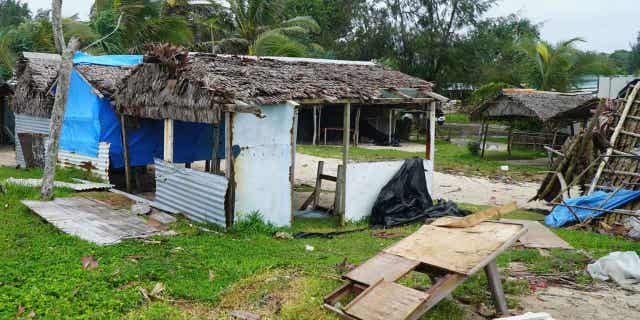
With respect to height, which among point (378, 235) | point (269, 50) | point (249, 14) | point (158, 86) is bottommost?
point (378, 235)

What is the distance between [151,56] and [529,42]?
2195 centimetres

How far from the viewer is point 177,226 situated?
28.9 feet

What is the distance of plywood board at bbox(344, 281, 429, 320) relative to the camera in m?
4.52

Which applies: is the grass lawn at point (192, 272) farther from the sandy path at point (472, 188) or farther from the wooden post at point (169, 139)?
the sandy path at point (472, 188)

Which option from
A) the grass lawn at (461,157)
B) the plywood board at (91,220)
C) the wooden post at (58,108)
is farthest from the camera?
the grass lawn at (461,157)

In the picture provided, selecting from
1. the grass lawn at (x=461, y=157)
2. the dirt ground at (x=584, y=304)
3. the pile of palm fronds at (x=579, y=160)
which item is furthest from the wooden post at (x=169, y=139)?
the grass lawn at (x=461, y=157)

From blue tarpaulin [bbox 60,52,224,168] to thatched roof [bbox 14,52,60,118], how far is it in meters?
1.18

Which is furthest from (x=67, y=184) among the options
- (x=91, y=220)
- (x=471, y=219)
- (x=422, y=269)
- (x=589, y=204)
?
(x=589, y=204)

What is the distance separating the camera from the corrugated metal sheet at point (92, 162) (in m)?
12.4

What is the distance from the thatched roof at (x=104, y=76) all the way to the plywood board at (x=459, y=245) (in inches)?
321

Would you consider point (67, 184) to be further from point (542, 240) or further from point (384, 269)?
point (542, 240)

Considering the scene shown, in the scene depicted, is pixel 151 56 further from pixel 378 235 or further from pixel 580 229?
pixel 580 229

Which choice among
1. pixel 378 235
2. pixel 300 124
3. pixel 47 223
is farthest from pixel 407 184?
pixel 300 124

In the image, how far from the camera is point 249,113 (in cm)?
881
